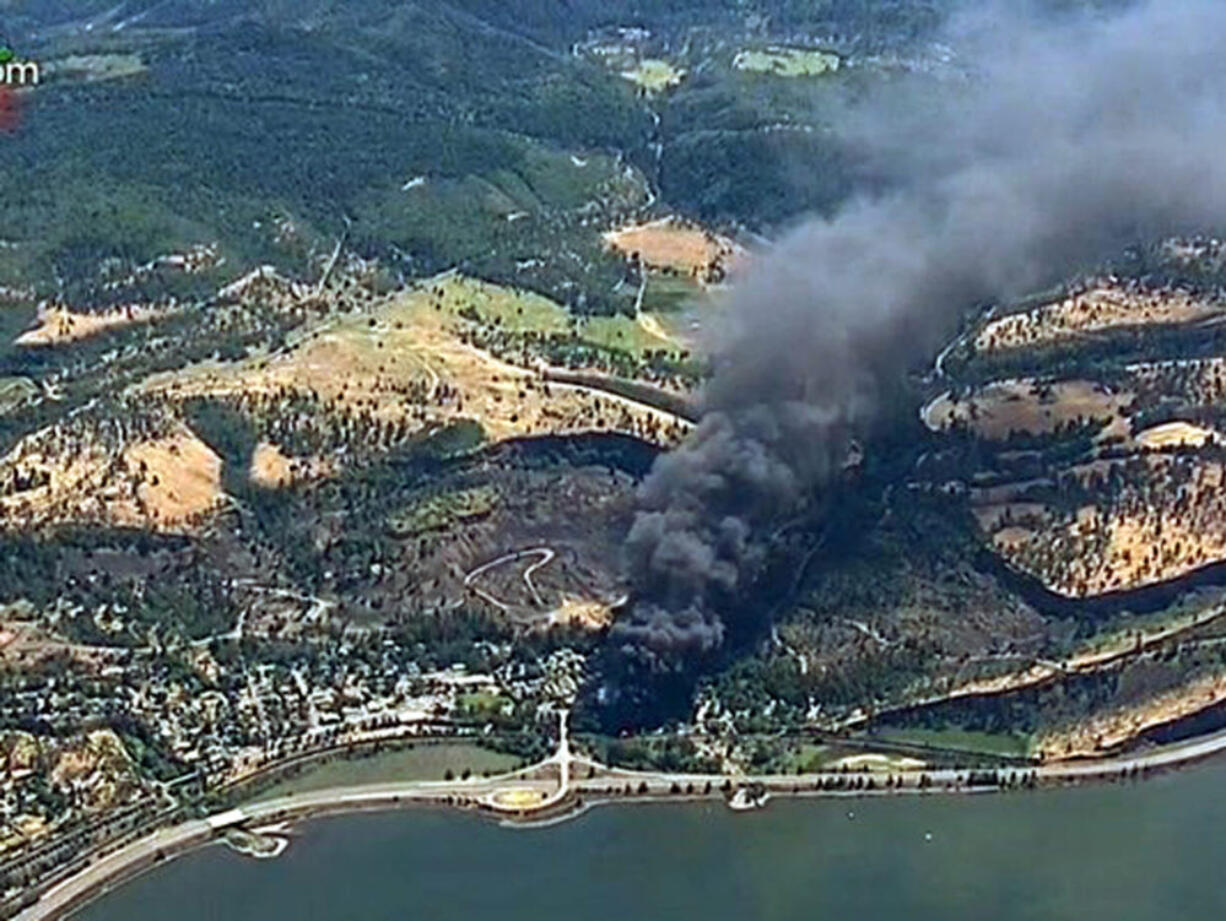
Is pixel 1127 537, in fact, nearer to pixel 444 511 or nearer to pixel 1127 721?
pixel 1127 721

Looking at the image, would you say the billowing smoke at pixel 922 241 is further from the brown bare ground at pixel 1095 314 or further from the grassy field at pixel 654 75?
the grassy field at pixel 654 75

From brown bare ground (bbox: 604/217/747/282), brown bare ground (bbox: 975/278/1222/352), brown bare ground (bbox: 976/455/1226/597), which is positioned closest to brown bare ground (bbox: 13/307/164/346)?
brown bare ground (bbox: 604/217/747/282)

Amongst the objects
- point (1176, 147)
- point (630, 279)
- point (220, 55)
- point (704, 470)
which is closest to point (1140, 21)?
point (1176, 147)

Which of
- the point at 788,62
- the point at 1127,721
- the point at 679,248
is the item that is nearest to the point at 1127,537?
the point at 1127,721

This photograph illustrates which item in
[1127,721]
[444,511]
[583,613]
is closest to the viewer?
[1127,721]

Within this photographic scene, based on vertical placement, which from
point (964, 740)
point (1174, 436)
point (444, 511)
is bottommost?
point (964, 740)

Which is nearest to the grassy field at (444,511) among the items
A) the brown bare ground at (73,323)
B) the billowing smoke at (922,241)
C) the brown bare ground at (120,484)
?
the billowing smoke at (922,241)
